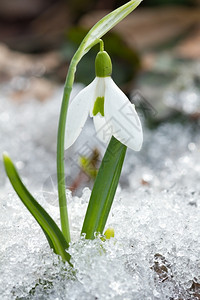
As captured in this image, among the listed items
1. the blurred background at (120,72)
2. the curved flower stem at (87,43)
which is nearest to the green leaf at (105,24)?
the curved flower stem at (87,43)

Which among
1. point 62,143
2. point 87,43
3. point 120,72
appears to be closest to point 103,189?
point 62,143

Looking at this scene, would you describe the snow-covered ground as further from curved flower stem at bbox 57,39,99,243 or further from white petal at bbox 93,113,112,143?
white petal at bbox 93,113,112,143

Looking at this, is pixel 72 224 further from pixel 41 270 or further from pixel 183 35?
pixel 183 35

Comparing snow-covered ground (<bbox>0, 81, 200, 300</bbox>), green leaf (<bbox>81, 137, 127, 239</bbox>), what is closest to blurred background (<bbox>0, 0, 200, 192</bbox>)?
snow-covered ground (<bbox>0, 81, 200, 300</bbox>)

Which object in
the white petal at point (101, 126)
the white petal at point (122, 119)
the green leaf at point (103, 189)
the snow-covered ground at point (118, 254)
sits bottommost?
the snow-covered ground at point (118, 254)

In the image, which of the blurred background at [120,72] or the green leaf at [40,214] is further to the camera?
the blurred background at [120,72]

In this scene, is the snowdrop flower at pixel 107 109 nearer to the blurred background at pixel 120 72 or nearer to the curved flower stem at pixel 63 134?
the curved flower stem at pixel 63 134
